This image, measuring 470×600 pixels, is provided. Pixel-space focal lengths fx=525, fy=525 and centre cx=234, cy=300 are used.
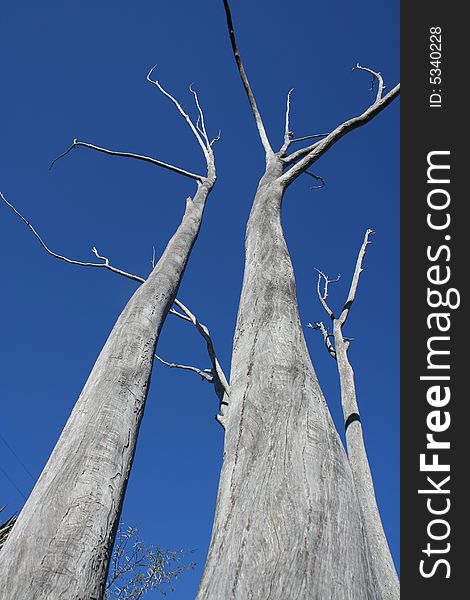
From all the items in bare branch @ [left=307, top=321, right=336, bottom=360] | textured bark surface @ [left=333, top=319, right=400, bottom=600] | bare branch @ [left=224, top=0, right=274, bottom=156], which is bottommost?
textured bark surface @ [left=333, top=319, right=400, bottom=600]

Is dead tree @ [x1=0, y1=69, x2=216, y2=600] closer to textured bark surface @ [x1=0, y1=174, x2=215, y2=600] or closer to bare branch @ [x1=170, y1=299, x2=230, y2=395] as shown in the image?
textured bark surface @ [x1=0, y1=174, x2=215, y2=600]

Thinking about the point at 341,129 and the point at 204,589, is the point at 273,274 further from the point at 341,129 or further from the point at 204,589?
the point at 341,129

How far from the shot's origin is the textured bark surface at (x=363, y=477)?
556 cm

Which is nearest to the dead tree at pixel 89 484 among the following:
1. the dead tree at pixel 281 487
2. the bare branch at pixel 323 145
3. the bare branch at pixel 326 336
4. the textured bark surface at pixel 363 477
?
the dead tree at pixel 281 487

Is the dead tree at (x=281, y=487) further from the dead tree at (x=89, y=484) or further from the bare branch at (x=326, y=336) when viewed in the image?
the bare branch at (x=326, y=336)

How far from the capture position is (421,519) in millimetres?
3914

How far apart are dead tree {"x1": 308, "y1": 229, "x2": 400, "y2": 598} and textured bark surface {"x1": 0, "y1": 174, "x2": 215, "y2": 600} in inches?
65.3

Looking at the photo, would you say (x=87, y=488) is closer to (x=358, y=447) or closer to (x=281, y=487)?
(x=281, y=487)

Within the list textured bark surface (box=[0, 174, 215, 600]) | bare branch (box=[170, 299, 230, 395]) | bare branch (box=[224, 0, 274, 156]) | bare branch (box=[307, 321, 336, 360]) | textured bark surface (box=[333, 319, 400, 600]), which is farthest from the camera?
bare branch (box=[307, 321, 336, 360])

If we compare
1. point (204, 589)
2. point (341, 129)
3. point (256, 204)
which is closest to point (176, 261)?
point (256, 204)

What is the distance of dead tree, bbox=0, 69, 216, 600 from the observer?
6.00ft

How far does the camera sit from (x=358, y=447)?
7.45m

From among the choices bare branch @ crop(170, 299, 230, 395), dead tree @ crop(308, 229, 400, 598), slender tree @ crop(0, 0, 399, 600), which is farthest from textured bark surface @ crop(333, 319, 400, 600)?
slender tree @ crop(0, 0, 399, 600)

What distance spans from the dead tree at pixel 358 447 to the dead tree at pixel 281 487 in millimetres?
2000
